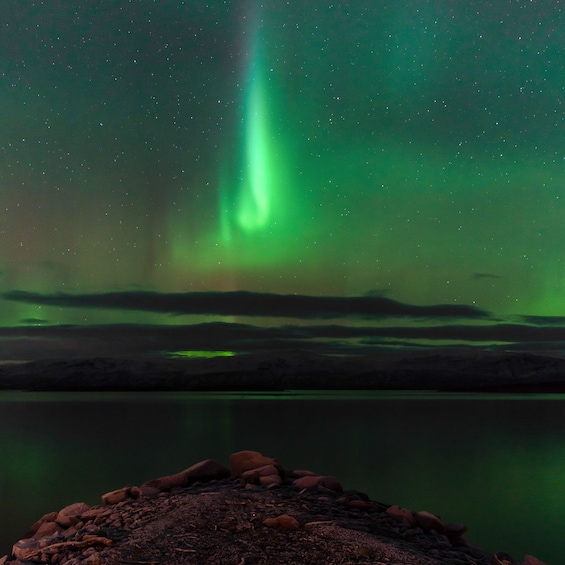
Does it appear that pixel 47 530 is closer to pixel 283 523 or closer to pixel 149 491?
pixel 149 491

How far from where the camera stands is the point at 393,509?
14.0 meters

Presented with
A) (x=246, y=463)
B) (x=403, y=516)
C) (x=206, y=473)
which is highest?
(x=246, y=463)

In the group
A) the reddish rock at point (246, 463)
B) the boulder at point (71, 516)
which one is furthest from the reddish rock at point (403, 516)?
the boulder at point (71, 516)

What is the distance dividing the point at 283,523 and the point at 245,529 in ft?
2.44

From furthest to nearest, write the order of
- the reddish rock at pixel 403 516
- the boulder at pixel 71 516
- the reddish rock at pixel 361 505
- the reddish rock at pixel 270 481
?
the reddish rock at pixel 270 481 → the boulder at pixel 71 516 → the reddish rock at pixel 361 505 → the reddish rock at pixel 403 516

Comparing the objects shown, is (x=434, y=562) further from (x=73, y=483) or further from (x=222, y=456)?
(x=222, y=456)

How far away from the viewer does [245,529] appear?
1173 centimetres

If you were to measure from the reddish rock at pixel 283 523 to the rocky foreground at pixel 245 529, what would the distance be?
0.06 ft

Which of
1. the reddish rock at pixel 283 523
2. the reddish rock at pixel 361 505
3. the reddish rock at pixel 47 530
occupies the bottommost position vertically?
the reddish rock at pixel 47 530

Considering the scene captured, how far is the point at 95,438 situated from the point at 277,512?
45765mm

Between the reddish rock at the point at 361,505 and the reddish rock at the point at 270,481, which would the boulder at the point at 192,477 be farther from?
the reddish rock at the point at 361,505

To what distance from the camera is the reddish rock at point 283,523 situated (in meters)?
11.7

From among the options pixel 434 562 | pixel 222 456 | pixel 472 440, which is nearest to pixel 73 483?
pixel 222 456

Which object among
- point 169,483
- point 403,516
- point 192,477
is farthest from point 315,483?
point 169,483
